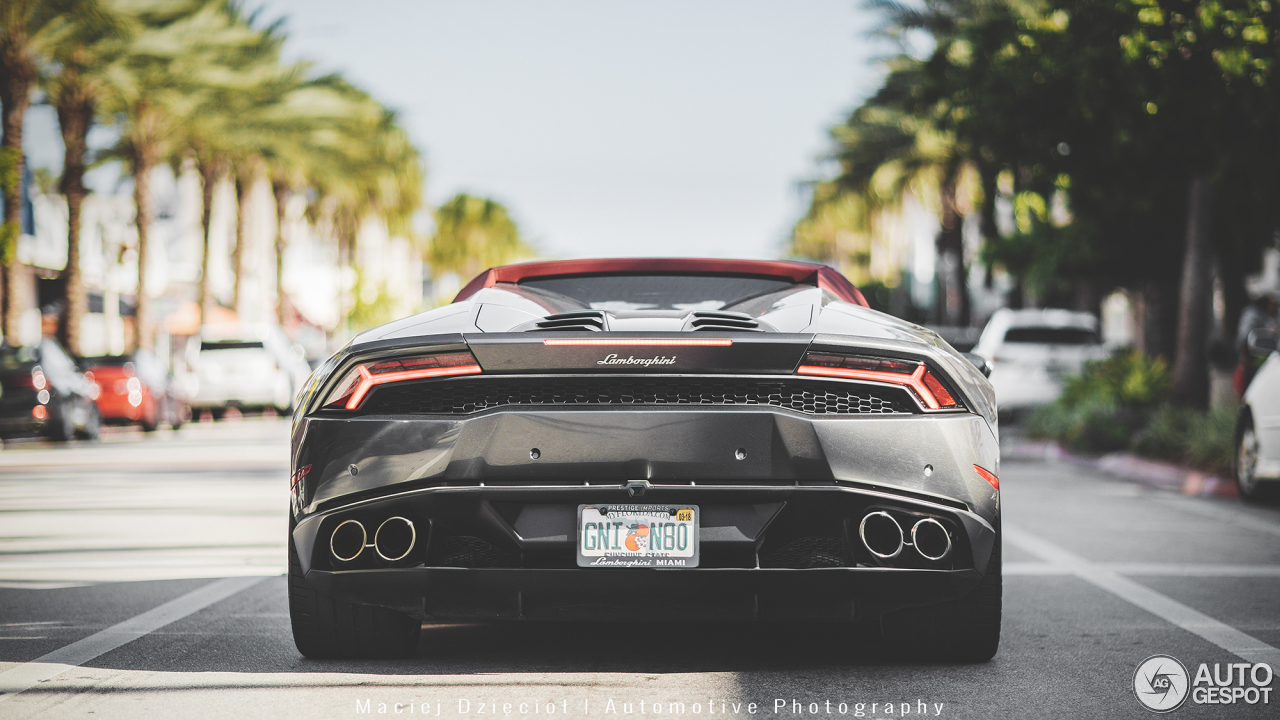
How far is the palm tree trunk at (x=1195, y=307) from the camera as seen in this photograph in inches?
679

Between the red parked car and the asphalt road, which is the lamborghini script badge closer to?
the asphalt road

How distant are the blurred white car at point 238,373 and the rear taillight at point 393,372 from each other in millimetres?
23266

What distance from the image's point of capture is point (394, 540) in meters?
4.50

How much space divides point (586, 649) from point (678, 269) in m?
1.56

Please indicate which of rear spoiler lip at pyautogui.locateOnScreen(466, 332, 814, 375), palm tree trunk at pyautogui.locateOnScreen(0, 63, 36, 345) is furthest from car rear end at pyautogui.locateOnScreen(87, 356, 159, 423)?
rear spoiler lip at pyautogui.locateOnScreen(466, 332, 814, 375)

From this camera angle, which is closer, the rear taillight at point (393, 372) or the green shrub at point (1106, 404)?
the rear taillight at point (393, 372)

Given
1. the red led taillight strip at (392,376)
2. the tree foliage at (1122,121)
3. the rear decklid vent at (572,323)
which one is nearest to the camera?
the red led taillight strip at (392,376)

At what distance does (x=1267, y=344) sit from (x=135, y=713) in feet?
28.1

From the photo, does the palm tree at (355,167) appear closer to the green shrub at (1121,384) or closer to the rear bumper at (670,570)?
the green shrub at (1121,384)

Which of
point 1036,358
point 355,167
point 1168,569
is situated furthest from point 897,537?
point 355,167

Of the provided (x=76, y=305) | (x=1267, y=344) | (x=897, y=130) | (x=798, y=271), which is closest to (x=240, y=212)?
(x=76, y=305)

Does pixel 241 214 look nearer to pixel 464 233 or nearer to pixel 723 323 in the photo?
pixel 464 233

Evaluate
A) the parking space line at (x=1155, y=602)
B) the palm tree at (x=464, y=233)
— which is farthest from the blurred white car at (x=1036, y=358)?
the palm tree at (x=464, y=233)

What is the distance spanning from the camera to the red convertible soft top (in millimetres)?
5734
